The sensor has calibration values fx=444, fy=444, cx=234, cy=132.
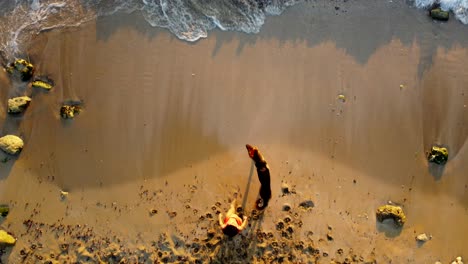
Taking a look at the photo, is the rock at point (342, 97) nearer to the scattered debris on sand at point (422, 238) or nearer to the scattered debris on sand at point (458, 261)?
the scattered debris on sand at point (422, 238)

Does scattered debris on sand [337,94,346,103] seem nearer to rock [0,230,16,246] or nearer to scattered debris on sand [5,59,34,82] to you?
scattered debris on sand [5,59,34,82]

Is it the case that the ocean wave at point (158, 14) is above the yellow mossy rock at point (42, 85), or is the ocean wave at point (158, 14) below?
above

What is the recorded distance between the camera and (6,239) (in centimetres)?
958

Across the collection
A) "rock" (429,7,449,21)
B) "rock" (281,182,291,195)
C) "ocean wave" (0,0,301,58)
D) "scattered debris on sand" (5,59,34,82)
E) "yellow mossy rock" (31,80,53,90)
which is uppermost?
"rock" (429,7,449,21)

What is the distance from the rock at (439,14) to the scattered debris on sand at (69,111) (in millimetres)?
8347

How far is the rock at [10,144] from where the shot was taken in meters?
9.84

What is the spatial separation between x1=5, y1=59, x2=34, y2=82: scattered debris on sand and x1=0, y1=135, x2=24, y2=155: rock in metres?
1.37

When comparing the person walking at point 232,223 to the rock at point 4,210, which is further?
the rock at point 4,210

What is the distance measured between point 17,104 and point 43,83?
2.39 ft

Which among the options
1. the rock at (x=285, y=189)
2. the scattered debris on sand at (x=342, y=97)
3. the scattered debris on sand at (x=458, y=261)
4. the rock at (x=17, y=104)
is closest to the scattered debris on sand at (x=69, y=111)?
the rock at (x=17, y=104)

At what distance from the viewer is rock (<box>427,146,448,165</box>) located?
31.8ft

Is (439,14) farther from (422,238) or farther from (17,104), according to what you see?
(17,104)

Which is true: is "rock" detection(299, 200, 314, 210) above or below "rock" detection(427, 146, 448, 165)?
below

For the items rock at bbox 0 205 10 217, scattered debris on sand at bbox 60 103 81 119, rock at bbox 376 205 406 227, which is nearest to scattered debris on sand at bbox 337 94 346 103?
rock at bbox 376 205 406 227
